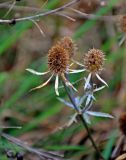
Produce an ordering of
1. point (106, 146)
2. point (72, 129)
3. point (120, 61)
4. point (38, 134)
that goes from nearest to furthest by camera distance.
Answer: point (106, 146) < point (72, 129) < point (38, 134) < point (120, 61)

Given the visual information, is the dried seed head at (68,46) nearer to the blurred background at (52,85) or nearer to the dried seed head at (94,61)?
the dried seed head at (94,61)

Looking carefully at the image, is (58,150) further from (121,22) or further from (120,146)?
(121,22)

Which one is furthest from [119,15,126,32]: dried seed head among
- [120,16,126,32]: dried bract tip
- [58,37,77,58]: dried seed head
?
[58,37,77,58]: dried seed head

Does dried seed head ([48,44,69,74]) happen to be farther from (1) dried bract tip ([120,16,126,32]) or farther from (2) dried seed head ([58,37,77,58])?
(1) dried bract tip ([120,16,126,32])

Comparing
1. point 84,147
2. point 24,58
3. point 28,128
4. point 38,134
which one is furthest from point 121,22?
point 24,58

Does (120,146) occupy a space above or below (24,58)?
below

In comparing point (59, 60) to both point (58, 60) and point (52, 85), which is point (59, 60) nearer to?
point (58, 60)
